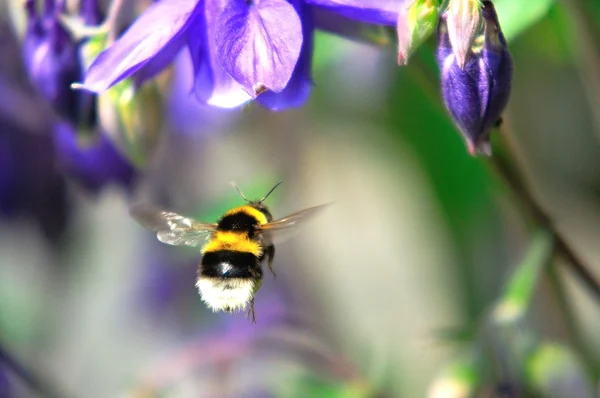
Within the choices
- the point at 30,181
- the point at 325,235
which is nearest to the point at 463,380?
the point at 30,181

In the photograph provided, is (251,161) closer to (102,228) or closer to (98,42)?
(102,228)

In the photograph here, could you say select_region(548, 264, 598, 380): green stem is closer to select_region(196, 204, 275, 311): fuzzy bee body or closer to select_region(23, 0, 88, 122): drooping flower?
select_region(196, 204, 275, 311): fuzzy bee body

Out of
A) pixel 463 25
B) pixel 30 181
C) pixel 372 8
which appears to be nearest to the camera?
pixel 463 25

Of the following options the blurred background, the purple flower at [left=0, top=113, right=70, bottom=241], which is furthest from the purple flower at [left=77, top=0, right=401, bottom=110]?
the purple flower at [left=0, top=113, right=70, bottom=241]

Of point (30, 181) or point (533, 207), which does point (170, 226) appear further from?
point (30, 181)

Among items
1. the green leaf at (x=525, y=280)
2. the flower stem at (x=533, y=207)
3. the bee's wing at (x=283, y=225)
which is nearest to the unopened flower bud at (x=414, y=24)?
the bee's wing at (x=283, y=225)
